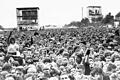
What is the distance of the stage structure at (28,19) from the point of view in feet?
424

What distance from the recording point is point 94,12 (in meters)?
182

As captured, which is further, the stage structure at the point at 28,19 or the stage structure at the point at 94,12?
the stage structure at the point at 94,12

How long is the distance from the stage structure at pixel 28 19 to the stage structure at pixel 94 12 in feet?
162

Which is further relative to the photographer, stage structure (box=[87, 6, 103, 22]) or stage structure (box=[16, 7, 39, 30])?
stage structure (box=[87, 6, 103, 22])

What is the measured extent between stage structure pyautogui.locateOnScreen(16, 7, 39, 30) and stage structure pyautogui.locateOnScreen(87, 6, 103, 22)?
1946 inches

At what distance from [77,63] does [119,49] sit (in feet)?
22.7

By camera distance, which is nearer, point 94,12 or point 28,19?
point 28,19

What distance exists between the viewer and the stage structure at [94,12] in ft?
582

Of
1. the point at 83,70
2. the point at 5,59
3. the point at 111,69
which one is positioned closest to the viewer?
the point at 111,69

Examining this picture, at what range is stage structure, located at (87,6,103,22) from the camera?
582ft

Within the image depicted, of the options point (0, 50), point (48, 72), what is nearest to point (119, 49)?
point (0, 50)

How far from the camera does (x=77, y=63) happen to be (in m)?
23.5

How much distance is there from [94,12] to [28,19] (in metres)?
57.9

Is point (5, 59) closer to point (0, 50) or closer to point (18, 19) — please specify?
point (0, 50)
